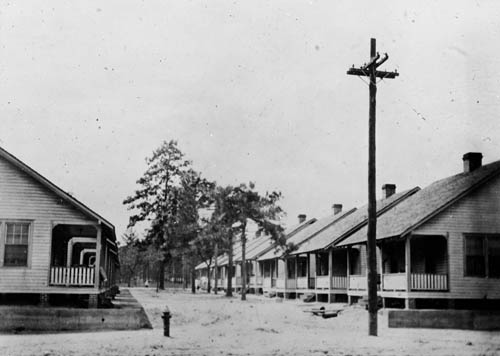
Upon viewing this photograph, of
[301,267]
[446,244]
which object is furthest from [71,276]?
[301,267]

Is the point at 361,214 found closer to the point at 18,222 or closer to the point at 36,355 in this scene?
the point at 18,222

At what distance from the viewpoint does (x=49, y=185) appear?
2233 cm

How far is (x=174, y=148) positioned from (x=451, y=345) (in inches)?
1980

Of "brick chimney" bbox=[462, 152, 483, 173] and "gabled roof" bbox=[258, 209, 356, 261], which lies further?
"gabled roof" bbox=[258, 209, 356, 261]

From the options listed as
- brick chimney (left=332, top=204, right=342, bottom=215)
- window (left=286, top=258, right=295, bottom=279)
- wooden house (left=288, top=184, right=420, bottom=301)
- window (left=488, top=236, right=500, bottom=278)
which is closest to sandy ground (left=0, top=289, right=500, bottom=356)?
window (left=488, top=236, right=500, bottom=278)

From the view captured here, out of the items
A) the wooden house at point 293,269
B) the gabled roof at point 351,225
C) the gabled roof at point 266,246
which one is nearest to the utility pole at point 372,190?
the gabled roof at point 351,225

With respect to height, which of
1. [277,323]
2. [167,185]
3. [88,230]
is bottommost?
[277,323]

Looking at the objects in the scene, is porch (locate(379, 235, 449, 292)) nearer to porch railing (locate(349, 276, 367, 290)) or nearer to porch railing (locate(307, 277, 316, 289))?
porch railing (locate(349, 276, 367, 290))

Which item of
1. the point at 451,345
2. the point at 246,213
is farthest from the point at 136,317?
the point at 246,213

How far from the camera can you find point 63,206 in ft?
74.5

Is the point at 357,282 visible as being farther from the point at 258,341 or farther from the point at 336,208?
the point at 336,208

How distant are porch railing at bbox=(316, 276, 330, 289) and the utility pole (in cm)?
1742

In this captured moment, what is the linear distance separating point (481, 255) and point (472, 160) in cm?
548

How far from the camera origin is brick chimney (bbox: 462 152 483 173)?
96.6 ft
